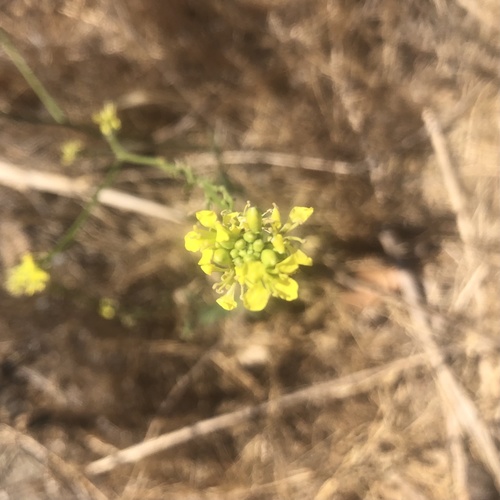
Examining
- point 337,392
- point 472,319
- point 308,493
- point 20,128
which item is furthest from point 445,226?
point 20,128

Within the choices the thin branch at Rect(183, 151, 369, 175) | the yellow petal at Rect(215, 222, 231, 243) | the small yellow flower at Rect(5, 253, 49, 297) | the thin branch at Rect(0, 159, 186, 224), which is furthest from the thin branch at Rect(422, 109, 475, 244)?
the small yellow flower at Rect(5, 253, 49, 297)

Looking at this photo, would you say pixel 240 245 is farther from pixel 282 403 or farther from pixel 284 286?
pixel 282 403

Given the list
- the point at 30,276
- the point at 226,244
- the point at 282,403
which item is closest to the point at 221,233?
the point at 226,244

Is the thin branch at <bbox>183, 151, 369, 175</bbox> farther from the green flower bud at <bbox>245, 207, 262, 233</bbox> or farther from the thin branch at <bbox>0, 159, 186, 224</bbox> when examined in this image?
the green flower bud at <bbox>245, 207, 262, 233</bbox>

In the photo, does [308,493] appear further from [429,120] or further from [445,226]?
[429,120]

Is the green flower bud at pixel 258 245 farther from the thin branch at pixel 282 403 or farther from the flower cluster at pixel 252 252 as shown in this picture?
the thin branch at pixel 282 403

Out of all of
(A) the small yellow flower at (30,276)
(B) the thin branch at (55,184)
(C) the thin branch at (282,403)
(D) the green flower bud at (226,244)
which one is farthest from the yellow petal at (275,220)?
(C) the thin branch at (282,403)
